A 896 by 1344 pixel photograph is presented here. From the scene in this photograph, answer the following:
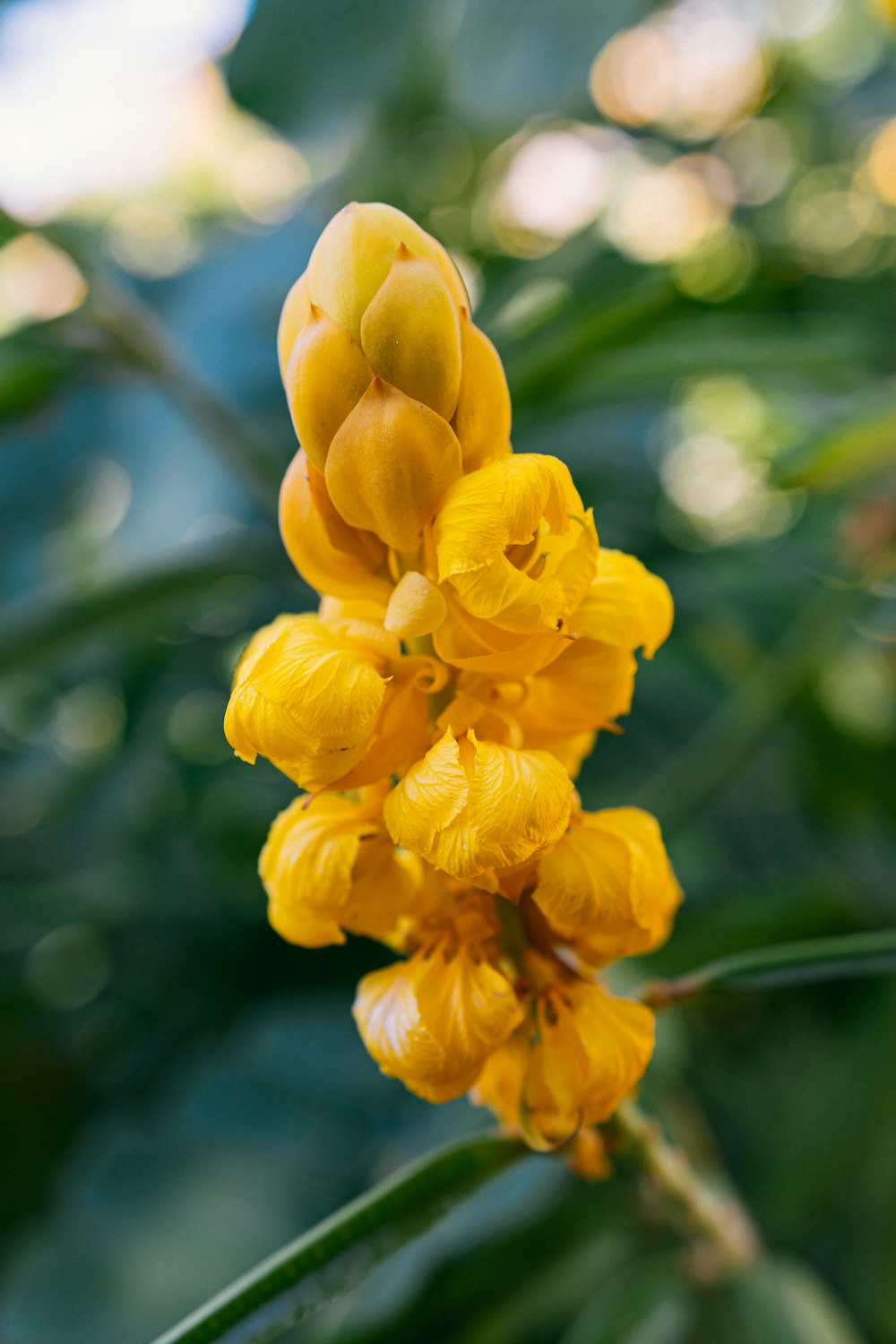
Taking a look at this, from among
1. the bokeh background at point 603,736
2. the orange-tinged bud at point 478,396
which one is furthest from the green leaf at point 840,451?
the orange-tinged bud at point 478,396

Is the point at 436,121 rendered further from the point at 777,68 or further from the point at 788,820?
the point at 788,820

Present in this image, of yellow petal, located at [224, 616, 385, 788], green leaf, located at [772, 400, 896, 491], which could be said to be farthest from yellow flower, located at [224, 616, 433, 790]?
green leaf, located at [772, 400, 896, 491]

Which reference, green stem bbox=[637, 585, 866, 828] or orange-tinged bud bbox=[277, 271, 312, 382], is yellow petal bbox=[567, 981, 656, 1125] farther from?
green stem bbox=[637, 585, 866, 828]

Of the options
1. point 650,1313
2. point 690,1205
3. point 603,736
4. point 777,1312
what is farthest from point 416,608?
point 603,736

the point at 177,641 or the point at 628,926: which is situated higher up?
the point at 628,926

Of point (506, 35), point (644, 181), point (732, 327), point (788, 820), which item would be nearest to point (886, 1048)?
point (788, 820)

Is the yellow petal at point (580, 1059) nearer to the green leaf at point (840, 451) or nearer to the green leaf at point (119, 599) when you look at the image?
the green leaf at point (840, 451)
